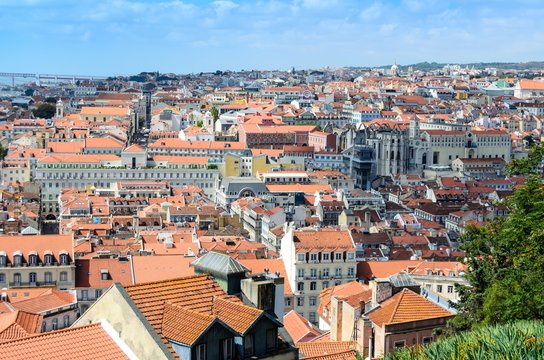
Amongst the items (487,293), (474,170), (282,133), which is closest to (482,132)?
(474,170)

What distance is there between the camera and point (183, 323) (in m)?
12.9

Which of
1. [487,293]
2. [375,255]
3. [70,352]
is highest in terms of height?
[70,352]

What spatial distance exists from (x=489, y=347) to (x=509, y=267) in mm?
10293

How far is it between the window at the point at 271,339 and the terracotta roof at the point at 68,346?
242 cm

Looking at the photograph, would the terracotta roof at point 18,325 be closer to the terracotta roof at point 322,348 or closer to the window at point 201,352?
the terracotta roof at point 322,348

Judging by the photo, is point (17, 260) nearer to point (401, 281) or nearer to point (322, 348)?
point (401, 281)

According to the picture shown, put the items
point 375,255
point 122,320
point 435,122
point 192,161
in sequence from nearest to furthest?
point 122,320 → point 375,255 → point 192,161 → point 435,122

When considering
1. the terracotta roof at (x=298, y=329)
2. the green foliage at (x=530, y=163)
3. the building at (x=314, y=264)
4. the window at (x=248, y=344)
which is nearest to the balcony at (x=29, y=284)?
the building at (x=314, y=264)

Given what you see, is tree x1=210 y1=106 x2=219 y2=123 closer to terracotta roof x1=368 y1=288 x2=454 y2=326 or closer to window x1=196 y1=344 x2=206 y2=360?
terracotta roof x1=368 y1=288 x2=454 y2=326

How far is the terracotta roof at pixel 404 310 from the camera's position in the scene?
67.7 ft

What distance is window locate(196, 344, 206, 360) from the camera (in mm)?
12570

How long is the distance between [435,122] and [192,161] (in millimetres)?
50366

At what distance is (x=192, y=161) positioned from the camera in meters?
93.4

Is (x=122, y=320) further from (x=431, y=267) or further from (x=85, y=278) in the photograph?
(x=431, y=267)
